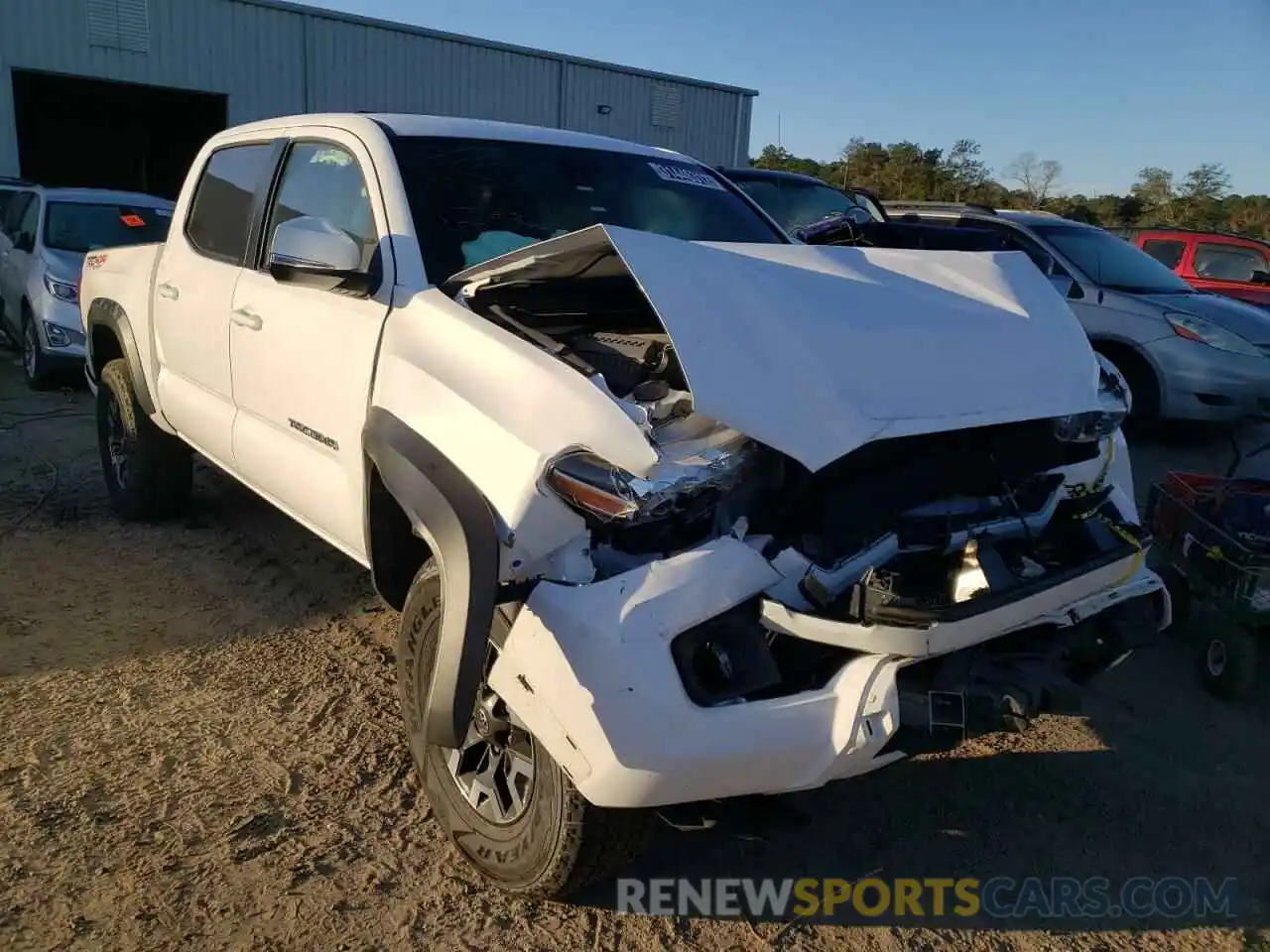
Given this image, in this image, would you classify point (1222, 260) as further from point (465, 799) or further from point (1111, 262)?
point (465, 799)

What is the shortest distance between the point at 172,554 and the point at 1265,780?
15.4 ft

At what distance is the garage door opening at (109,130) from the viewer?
1928 cm

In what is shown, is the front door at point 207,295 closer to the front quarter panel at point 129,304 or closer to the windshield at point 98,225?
the front quarter panel at point 129,304

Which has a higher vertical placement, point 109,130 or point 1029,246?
point 109,130

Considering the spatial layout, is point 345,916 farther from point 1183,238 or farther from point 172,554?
point 1183,238

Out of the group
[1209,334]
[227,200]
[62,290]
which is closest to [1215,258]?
[1209,334]

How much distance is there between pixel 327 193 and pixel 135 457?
89.1 inches

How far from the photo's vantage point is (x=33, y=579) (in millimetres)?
4625

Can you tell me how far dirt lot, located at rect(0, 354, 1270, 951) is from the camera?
255cm

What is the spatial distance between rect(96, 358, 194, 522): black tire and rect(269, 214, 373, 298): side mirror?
2.40 meters

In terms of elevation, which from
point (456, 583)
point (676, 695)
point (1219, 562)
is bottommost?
point (1219, 562)

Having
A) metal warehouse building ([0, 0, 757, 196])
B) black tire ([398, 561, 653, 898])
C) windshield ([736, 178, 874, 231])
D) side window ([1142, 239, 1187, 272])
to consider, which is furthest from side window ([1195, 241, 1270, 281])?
metal warehouse building ([0, 0, 757, 196])

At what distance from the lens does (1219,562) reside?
4008mm

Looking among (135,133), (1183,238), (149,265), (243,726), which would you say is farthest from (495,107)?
(243,726)
